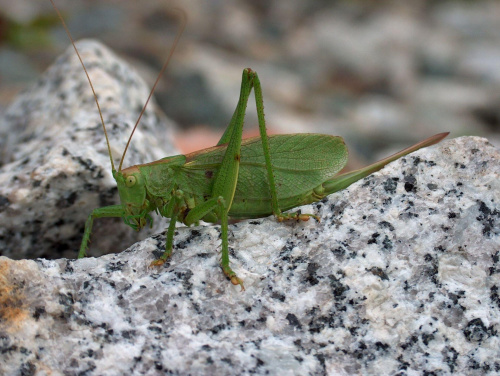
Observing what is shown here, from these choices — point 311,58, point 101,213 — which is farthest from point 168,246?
point 311,58

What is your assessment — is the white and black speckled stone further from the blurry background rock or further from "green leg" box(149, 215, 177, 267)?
the blurry background rock

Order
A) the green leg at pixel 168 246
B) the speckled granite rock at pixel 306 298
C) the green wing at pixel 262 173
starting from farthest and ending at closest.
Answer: the green wing at pixel 262 173 < the green leg at pixel 168 246 < the speckled granite rock at pixel 306 298

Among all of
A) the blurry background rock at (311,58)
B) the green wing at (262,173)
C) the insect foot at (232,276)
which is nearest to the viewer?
the insect foot at (232,276)

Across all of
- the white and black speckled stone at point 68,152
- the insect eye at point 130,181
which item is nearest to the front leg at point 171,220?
the insect eye at point 130,181

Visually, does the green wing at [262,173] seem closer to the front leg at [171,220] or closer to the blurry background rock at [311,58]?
the front leg at [171,220]

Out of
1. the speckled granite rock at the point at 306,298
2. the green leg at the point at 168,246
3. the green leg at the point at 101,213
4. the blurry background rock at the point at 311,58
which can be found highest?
the blurry background rock at the point at 311,58

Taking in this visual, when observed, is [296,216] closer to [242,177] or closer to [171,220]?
[242,177]

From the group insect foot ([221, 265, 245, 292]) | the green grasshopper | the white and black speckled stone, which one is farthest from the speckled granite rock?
the white and black speckled stone
